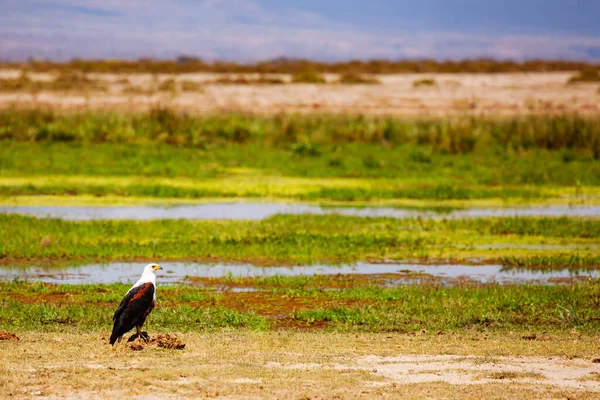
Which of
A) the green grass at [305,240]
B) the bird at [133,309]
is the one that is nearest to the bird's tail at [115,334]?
the bird at [133,309]

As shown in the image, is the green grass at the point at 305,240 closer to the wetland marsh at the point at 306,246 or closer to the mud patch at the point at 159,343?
the wetland marsh at the point at 306,246

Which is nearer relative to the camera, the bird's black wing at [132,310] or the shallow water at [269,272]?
the bird's black wing at [132,310]

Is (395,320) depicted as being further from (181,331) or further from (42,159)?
(42,159)

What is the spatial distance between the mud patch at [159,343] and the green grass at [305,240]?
695 centimetres

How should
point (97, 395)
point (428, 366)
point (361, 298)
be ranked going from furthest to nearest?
point (361, 298)
point (428, 366)
point (97, 395)

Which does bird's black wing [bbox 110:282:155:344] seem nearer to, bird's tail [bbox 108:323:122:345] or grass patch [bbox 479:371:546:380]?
bird's tail [bbox 108:323:122:345]

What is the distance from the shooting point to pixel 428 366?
32.3 feet

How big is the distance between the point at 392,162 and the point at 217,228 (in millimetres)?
12438

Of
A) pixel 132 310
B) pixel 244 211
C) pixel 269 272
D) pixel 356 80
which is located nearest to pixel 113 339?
pixel 132 310

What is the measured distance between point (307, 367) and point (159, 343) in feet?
5.49

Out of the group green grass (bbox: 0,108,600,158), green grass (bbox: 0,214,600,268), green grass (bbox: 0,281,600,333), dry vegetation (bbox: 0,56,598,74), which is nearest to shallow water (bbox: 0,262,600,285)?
green grass (bbox: 0,214,600,268)

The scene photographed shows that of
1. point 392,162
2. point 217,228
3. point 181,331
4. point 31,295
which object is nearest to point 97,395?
point 181,331

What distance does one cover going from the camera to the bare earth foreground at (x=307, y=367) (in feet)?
29.0

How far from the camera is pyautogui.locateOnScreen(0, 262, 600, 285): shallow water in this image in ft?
51.5
